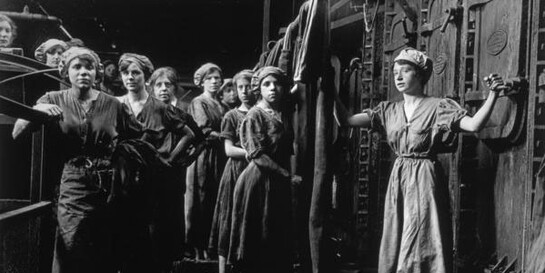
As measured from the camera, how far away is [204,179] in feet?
24.1

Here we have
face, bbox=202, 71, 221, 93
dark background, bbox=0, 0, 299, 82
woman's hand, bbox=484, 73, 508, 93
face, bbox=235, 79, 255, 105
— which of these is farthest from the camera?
dark background, bbox=0, 0, 299, 82

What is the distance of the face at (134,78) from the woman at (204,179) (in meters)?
1.15

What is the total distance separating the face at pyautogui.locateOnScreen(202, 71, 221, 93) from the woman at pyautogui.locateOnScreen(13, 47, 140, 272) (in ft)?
8.86

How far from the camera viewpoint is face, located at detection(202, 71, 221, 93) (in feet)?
25.1

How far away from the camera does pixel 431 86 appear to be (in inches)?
247

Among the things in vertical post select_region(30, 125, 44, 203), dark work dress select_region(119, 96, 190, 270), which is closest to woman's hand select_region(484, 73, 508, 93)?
dark work dress select_region(119, 96, 190, 270)

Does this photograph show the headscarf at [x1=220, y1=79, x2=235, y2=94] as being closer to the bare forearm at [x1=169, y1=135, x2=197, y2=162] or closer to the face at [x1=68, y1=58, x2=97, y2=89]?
the bare forearm at [x1=169, y1=135, x2=197, y2=162]

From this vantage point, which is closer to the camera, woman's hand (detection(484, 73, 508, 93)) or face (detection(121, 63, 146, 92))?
woman's hand (detection(484, 73, 508, 93))

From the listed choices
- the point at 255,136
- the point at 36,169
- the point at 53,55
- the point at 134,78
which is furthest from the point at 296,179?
the point at 53,55

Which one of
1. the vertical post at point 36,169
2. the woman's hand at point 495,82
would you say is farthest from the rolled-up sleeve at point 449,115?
the vertical post at point 36,169

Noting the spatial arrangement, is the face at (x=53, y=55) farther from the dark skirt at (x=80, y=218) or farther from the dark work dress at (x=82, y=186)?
the dark skirt at (x=80, y=218)

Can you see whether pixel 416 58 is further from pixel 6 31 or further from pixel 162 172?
pixel 6 31

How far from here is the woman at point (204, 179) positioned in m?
7.23

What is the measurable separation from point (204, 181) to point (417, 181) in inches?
126
